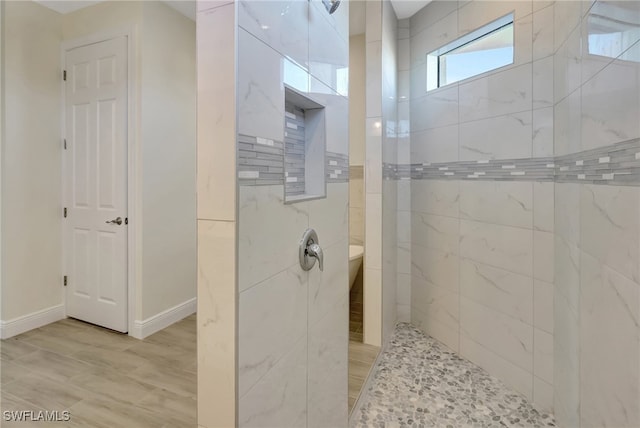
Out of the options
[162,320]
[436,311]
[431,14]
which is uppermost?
[431,14]

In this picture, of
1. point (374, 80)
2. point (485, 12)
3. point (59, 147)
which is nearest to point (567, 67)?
point (485, 12)

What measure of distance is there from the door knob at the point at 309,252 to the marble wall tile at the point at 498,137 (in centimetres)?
155

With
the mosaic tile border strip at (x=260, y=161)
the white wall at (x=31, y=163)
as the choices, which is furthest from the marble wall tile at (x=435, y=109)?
the white wall at (x=31, y=163)

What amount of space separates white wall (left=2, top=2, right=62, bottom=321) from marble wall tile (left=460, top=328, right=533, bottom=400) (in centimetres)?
337

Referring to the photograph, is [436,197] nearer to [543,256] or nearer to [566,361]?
[543,256]

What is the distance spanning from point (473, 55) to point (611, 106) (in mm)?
1398

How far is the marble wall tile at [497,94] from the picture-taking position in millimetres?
1988

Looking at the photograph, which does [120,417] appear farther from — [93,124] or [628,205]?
[628,205]

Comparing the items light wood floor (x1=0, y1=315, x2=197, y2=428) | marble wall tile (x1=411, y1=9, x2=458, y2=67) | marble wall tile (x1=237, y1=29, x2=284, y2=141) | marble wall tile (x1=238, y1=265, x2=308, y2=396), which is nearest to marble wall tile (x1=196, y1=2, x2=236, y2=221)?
marble wall tile (x1=237, y1=29, x2=284, y2=141)

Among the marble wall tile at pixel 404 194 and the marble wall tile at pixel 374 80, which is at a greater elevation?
the marble wall tile at pixel 374 80

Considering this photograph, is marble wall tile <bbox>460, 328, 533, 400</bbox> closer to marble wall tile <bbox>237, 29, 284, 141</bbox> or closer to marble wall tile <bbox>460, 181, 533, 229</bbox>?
marble wall tile <bbox>460, 181, 533, 229</bbox>

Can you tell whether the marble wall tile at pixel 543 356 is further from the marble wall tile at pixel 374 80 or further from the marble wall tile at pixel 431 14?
the marble wall tile at pixel 431 14

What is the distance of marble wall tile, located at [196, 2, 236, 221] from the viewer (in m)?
0.80

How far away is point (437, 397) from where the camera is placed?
195 centimetres
